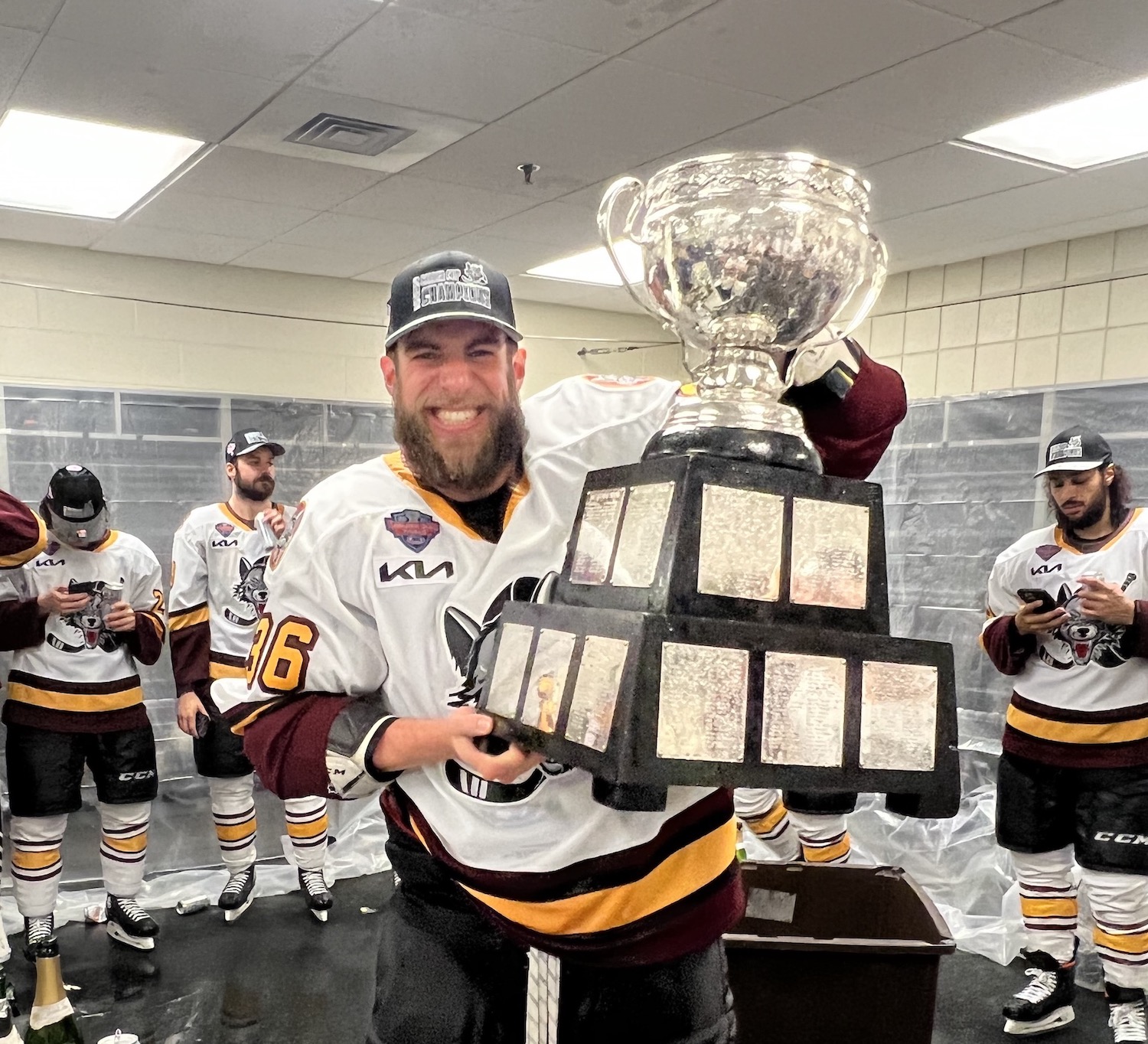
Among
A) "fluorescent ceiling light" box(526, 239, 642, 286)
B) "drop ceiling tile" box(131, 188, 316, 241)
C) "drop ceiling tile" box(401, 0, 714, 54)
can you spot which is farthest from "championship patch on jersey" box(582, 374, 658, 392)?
"fluorescent ceiling light" box(526, 239, 642, 286)

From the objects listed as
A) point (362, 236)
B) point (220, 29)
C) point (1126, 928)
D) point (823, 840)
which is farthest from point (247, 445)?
point (1126, 928)

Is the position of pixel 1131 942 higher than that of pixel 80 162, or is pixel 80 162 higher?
pixel 80 162

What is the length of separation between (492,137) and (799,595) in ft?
7.99

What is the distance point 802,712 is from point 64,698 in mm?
2845

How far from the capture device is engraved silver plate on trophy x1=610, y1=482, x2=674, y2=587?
945 millimetres

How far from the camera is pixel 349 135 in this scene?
9.73 ft

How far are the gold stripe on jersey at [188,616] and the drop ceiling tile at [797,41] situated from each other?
233cm

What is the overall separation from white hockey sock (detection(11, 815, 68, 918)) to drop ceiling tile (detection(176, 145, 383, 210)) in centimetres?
211

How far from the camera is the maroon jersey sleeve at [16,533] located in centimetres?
254

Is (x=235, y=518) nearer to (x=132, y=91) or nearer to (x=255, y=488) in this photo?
(x=255, y=488)

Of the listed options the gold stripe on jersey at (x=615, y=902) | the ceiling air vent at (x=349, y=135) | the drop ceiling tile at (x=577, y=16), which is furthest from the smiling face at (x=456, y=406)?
the ceiling air vent at (x=349, y=135)

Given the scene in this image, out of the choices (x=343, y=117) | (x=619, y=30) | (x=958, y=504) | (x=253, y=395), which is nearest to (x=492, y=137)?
(x=343, y=117)

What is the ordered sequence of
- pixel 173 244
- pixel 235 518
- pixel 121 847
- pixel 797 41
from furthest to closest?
1. pixel 173 244
2. pixel 235 518
3. pixel 121 847
4. pixel 797 41

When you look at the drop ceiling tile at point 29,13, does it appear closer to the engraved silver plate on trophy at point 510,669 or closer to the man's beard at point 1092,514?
the engraved silver plate on trophy at point 510,669
